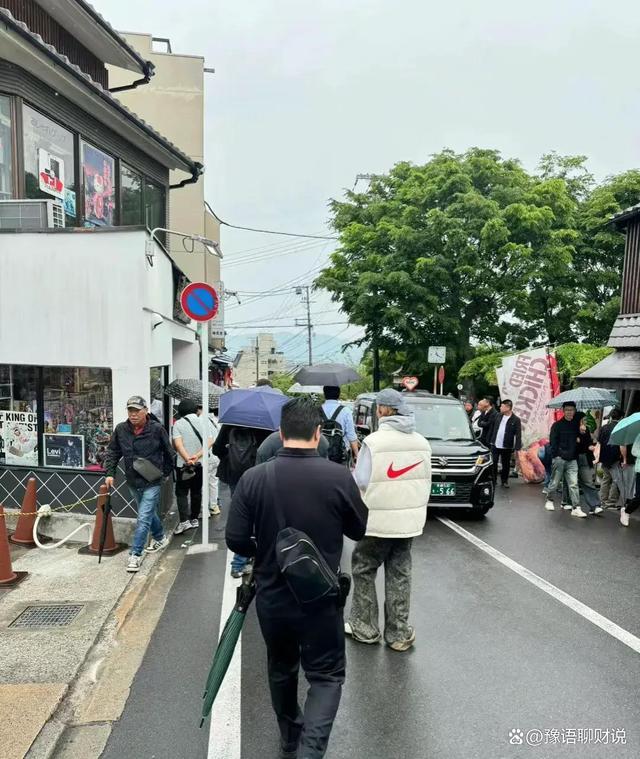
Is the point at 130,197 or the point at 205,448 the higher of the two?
the point at 130,197

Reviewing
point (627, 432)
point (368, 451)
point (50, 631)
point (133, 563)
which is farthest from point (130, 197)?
point (627, 432)

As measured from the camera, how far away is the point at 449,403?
36.1ft

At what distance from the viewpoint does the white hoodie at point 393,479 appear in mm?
4434

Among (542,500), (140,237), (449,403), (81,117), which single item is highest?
(81,117)

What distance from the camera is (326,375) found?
989 centimetres

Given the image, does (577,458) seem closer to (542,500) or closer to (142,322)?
(542,500)

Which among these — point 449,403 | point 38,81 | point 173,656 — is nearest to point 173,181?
point 38,81

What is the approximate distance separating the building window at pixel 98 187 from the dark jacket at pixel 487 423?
8430 mm

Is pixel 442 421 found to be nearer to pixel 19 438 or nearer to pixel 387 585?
pixel 387 585

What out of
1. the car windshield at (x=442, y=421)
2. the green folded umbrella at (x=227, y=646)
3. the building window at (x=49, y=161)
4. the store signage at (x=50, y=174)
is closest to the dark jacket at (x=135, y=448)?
the green folded umbrella at (x=227, y=646)

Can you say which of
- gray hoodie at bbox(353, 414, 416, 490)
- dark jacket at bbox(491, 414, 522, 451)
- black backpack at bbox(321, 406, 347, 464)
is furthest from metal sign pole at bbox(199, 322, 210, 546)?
dark jacket at bbox(491, 414, 522, 451)

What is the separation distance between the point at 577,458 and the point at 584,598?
4185mm

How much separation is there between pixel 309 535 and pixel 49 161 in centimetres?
849

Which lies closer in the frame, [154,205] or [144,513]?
[144,513]
